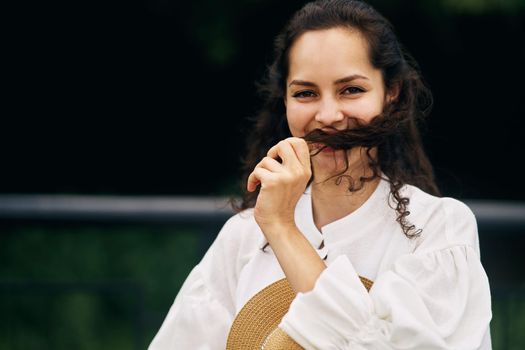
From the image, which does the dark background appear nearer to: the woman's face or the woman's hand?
the woman's face

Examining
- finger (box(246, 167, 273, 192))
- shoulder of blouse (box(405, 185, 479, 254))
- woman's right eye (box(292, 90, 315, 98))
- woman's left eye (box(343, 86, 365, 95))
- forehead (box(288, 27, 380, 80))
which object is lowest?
shoulder of blouse (box(405, 185, 479, 254))

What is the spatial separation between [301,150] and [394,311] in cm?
37

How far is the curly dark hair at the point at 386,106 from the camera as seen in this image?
1.80 m

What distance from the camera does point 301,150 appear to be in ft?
5.55

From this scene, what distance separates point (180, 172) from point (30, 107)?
1030mm

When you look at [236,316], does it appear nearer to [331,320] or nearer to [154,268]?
[331,320]

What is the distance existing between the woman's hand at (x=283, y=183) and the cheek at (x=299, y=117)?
0.13 meters

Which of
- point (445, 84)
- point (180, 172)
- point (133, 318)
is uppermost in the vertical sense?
point (445, 84)

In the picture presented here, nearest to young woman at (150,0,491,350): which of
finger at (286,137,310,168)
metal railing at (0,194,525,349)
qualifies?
finger at (286,137,310,168)

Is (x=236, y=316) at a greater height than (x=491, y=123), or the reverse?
(x=491, y=123)

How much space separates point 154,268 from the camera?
3342mm

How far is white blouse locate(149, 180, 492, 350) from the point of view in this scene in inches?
61.7

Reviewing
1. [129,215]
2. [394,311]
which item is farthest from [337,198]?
[129,215]

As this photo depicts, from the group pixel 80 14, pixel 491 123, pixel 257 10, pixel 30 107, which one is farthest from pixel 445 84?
pixel 30 107
